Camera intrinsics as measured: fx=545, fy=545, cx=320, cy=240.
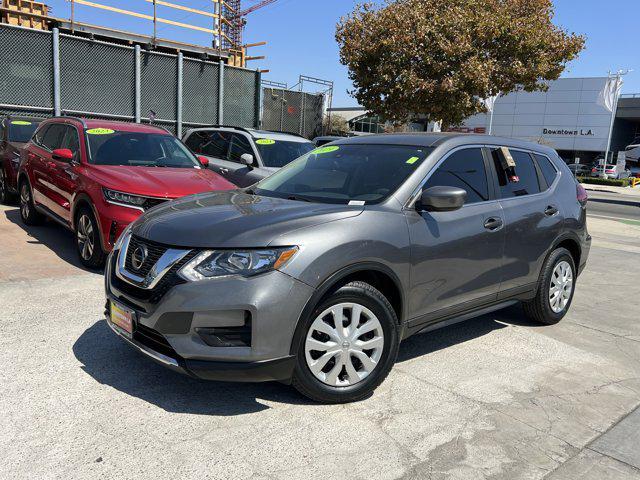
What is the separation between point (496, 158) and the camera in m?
4.49

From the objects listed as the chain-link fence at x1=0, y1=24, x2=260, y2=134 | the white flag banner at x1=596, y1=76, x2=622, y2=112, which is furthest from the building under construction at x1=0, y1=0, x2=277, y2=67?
the white flag banner at x1=596, y1=76, x2=622, y2=112

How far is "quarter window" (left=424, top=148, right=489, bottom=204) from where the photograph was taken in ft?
13.0

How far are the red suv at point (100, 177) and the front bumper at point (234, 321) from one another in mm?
2981

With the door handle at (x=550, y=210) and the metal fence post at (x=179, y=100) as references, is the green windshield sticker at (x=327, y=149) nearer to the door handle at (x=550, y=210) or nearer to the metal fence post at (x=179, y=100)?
the door handle at (x=550, y=210)

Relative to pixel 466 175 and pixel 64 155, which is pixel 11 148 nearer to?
pixel 64 155

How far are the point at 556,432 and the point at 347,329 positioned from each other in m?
1.34

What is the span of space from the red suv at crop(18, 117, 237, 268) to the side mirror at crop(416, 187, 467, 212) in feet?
10.4

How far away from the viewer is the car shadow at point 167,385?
3242 mm

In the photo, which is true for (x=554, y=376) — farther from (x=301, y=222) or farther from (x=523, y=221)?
(x=301, y=222)

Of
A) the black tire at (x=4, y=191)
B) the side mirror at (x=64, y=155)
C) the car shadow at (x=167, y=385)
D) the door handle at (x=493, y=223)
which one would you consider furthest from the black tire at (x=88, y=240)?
the black tire at (x=4, y=191)

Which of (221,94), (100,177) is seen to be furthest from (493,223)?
(221,94)

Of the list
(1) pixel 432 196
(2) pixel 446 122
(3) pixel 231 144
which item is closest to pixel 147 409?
(1) pixel 432 196

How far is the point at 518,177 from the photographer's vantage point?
15.3 ft

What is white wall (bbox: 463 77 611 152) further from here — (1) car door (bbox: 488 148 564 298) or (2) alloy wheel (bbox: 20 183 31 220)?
(1) car door (bbox: 488 148 564 298)
